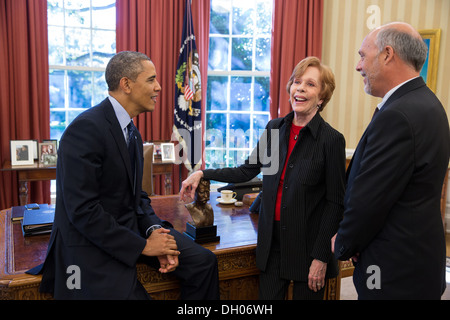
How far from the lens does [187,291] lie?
1853mm

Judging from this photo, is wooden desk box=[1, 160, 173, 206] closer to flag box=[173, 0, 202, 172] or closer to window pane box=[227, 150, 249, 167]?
flag box=[173, 0, 202, 172]

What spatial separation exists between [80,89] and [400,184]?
4705 mm

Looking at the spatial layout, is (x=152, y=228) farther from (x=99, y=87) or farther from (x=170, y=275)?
(x=99, y=87)

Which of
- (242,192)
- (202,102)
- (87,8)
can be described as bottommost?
(242,192)

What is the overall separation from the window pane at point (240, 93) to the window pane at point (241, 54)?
7.4 inches

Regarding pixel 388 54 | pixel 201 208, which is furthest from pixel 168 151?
pixel 388 54

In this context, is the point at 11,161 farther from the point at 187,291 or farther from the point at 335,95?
the point at 335,95

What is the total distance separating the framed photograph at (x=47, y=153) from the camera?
424 centimetres

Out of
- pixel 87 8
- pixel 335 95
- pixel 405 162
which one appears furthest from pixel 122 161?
pixel 335 95

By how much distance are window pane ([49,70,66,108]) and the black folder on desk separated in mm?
3103

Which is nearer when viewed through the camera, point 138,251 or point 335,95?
point 138,251

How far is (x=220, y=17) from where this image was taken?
18.1 feet

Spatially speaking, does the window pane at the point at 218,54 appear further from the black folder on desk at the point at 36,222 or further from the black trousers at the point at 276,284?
the black trousers at the point at 276,284

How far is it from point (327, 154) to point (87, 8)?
4425 mm
